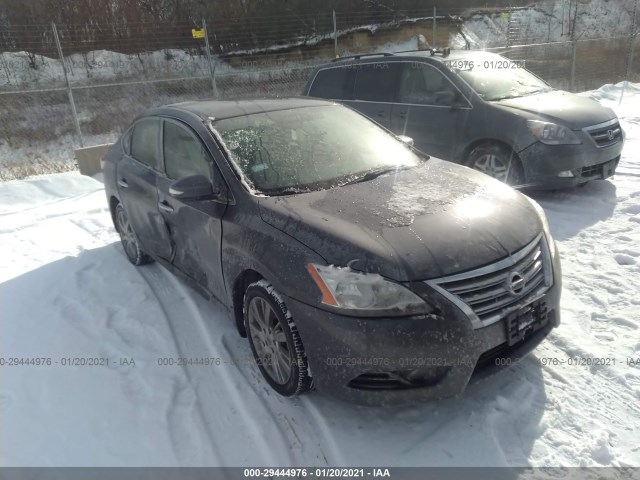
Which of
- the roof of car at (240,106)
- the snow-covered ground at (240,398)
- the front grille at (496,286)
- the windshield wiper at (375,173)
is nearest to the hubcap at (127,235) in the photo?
the snow-covered ground at (240,398)

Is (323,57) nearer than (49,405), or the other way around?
(49,405)

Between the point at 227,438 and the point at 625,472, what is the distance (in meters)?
1.97

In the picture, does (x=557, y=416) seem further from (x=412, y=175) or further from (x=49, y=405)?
(x=49, y=405)

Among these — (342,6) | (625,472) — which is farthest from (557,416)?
(342,6)

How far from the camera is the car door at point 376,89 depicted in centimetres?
671

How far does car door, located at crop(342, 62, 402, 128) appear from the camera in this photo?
671 centimetres

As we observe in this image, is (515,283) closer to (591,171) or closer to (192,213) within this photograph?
(192,213)

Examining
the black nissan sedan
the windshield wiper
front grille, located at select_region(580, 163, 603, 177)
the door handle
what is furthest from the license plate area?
front grille, located at select_region(580, 163, 603, 177)

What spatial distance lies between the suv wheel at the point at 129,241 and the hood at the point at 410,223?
2251 millimetres

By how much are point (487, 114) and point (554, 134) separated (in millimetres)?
801

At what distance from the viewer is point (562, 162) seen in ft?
17.3

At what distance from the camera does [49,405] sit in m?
2.87

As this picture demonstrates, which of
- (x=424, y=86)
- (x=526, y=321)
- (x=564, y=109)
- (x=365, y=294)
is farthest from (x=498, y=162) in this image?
(x=365, y=294)

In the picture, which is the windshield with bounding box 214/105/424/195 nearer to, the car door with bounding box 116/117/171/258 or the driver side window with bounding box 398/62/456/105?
the car door with bounding box 116/117/171/258
